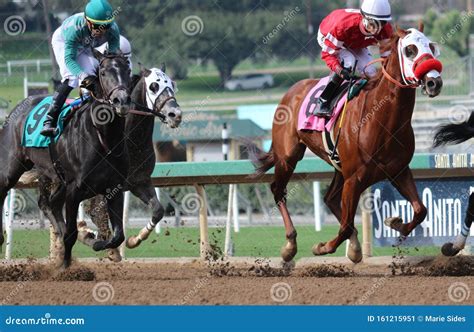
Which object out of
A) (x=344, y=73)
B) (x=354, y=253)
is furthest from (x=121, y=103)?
(x=354, y=253)

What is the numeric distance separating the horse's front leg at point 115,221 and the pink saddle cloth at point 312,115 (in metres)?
1.54

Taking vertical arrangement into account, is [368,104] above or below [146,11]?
below

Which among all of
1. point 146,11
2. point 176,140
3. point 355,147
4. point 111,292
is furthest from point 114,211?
point 146,11

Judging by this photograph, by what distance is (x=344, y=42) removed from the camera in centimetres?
804

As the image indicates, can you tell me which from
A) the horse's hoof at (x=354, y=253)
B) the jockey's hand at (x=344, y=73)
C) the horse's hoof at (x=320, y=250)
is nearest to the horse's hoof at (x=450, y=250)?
the horse's hoof at (x=354, y=253)

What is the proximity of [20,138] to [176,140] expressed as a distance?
12151 millimetres

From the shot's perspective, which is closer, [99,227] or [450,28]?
[99,227]

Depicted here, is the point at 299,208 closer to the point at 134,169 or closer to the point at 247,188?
the point at 247,188

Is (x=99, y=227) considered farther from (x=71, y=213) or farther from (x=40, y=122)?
(x=71, y=213)

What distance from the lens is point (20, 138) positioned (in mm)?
8758

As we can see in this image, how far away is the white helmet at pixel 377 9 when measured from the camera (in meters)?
7.46

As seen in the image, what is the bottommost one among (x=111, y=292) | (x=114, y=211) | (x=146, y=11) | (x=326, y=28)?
(x=111, y=292)

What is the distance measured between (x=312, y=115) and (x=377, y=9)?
106cm

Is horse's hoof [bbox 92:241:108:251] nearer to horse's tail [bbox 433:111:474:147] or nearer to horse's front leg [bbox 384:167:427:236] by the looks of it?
horse's front leg [bbox 384:167:427:236]
